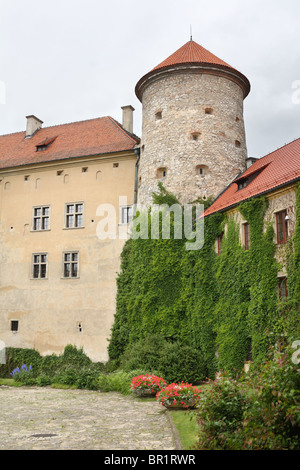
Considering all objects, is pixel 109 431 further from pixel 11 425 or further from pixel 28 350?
pixel 28 350

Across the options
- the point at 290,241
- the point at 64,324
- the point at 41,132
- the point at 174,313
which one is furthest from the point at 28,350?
the point at 290,241

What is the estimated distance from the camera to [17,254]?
87.9 ft

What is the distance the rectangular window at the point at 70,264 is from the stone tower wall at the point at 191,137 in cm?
533

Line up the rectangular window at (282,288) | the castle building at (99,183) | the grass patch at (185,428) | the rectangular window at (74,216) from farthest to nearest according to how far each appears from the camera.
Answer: the rectangular window at (74,216)
the castle building at (99,183)
the rectangular window at (282,288)
the grass patch at (185,428)

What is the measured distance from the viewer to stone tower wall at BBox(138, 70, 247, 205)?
70.3 feet

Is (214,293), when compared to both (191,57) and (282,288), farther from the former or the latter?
(191,57)

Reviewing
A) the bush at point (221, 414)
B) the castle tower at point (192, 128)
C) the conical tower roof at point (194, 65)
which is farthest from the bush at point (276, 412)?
the conical tower roof at point (194, 65)

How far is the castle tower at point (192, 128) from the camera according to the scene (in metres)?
21.5

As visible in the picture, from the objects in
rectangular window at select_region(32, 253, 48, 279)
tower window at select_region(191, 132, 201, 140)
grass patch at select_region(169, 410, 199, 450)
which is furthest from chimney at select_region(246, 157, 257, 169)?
grass patch at select_region(169, 410, 199, 450)

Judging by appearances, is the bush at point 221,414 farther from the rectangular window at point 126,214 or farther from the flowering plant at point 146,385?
the rectangular window at point 126,214

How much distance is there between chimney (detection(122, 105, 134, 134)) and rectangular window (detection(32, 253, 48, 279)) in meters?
8.91

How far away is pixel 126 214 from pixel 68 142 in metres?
6.81
